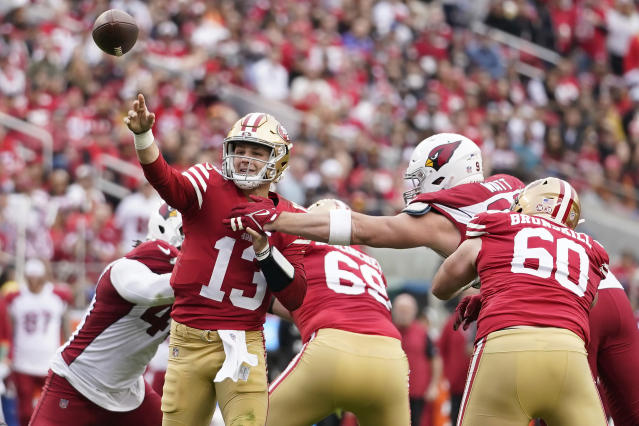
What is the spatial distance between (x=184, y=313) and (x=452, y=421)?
5.66 m

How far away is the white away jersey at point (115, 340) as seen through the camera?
6277mm

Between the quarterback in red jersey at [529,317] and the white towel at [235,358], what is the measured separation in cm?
100

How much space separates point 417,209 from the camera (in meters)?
5.74

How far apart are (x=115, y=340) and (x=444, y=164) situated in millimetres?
2023

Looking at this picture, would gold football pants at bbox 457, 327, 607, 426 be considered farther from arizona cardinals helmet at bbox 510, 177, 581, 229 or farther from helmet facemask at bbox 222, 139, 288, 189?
helmet facemask at bbox 222, 139, 288, 189

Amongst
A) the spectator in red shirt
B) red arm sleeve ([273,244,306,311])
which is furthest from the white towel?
the spectator in red shirt

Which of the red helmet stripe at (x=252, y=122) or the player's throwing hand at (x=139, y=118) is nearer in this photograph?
the player's throwing hand at (x=139, y=118)

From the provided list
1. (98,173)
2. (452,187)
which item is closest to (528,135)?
(98,173)

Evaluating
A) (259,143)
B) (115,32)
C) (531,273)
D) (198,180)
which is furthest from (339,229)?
(115,32)

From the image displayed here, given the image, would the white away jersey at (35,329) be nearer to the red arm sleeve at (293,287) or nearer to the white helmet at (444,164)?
the white helmet at (444,164)

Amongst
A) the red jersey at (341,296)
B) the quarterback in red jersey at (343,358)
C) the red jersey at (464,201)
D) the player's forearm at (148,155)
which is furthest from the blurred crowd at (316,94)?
the player's forearm at (148,155)

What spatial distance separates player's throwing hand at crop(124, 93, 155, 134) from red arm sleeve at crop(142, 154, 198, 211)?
0.52 feet

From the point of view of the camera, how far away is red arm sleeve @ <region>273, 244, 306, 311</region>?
5.54 meters

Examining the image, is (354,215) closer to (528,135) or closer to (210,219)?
(210,219)
